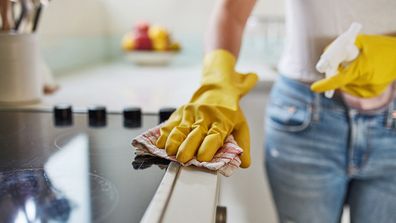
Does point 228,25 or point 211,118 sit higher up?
point 228,25

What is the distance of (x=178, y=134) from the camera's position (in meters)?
0.48

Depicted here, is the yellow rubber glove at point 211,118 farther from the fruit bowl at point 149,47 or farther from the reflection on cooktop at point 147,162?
the fruit bowl at point 149,47

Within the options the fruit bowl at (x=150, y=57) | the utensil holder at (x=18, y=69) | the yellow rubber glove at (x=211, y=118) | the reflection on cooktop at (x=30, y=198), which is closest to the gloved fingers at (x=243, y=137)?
the yellow rubber glove at (x=211, y=118)

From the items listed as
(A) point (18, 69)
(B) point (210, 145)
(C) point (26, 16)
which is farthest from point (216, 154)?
(C) point (26, 16)

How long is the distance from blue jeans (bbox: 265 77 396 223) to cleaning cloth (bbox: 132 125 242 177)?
0.32 metres

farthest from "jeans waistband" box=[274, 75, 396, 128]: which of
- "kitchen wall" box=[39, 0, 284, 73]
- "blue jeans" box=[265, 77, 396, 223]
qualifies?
"kitchen wall" box=[39, 0, 284, 73]

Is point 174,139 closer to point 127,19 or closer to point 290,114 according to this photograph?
point 290,114

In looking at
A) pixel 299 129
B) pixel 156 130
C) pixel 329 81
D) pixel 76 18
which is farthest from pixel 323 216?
pixel 76 18

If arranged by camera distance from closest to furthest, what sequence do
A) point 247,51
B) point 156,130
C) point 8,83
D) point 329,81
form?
point 156,130
point 329,81
point 8,83
point 247,51

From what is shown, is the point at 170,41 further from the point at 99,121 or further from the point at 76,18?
the point at 99,121

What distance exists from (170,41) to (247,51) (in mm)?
326

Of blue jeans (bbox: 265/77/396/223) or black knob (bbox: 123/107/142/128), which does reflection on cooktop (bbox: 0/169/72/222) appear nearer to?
black knob (bbox: 123/107/142/128)

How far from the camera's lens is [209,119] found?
1.77 feet

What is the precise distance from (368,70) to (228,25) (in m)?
0.26
